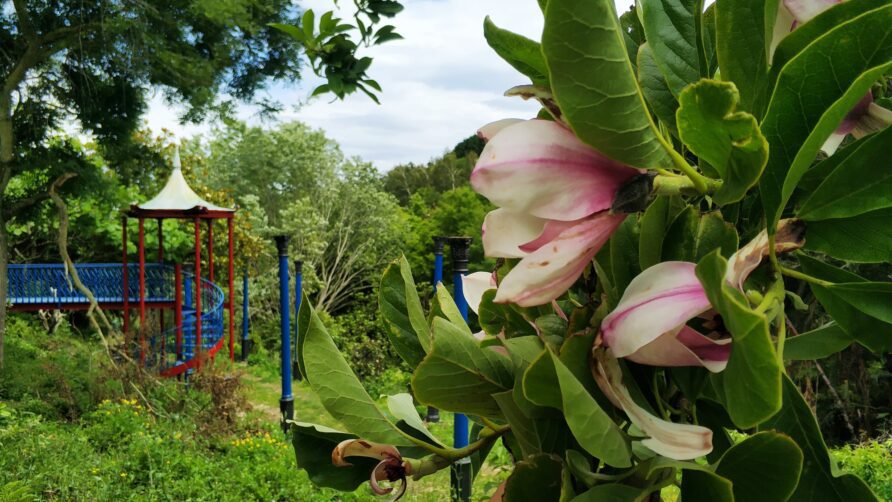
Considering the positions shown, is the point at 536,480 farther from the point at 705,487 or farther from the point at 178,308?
the point at 178,308

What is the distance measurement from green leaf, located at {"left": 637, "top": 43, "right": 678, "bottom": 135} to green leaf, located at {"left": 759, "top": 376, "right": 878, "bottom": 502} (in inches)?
4.2

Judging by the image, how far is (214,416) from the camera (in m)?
4.96

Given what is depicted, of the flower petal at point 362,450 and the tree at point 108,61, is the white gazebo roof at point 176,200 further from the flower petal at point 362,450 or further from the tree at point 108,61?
the flower petal at point 362,450

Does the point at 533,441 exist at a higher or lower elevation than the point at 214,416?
higher

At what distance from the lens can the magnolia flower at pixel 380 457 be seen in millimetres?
304

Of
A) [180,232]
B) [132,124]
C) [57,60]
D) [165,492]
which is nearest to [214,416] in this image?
[165,492]

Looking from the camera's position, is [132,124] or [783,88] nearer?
[783,88]

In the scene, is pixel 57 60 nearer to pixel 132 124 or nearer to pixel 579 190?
pixel 132 124

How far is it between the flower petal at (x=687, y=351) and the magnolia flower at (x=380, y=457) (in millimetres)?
130

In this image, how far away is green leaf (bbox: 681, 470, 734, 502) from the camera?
8.6 inches

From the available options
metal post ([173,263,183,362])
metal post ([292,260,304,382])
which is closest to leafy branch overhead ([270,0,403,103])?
metal post ([292,260,304,382])

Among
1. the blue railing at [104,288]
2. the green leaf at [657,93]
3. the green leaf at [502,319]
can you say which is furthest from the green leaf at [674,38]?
the blue railing at [104,288]

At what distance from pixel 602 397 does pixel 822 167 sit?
0.37ft

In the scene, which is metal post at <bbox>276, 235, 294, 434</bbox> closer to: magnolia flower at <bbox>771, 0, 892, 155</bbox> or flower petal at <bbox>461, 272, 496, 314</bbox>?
flower petal at <bbox>461, 272, 496, 314</bbox>
